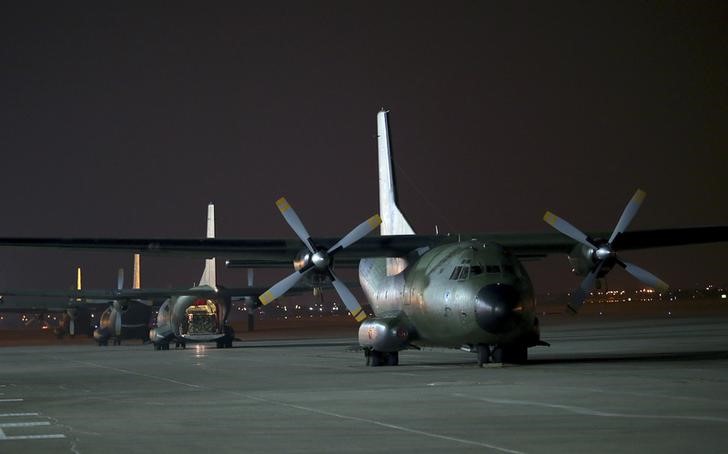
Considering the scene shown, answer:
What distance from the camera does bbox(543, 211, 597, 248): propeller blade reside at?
31.0m

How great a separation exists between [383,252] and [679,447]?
21.6 metres

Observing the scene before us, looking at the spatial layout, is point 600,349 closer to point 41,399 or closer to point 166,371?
point 166,371

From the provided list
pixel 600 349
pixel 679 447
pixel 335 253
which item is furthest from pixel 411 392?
pixel 600 349

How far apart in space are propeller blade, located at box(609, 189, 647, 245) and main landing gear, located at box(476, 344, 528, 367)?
4672 millimetres

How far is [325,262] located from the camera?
31250 millimetres

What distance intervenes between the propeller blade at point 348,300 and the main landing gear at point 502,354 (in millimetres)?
4652

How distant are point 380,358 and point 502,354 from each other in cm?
386

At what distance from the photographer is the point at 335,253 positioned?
3192 cm

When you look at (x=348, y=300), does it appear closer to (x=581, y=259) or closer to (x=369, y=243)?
(x=369, y=243)

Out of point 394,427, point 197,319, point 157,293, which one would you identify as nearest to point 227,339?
point 197,319

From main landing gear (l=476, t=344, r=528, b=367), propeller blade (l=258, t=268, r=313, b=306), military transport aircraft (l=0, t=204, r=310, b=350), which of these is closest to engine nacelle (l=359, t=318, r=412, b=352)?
main landing gear (l=476, t=344, r=528, b=367)

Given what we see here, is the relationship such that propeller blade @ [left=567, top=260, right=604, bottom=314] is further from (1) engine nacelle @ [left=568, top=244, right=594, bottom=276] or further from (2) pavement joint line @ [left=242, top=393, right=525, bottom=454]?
(2) pavement joint line @ [left=242, top=393, right=525, bottom=454]

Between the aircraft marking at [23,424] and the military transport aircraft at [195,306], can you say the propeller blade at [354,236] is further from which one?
the military transport aircraft at [195,306]

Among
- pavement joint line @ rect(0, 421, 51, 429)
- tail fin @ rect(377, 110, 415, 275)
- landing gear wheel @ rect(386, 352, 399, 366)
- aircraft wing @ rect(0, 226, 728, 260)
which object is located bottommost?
pavement joint line @ rect(0, 421, 51, 429)
